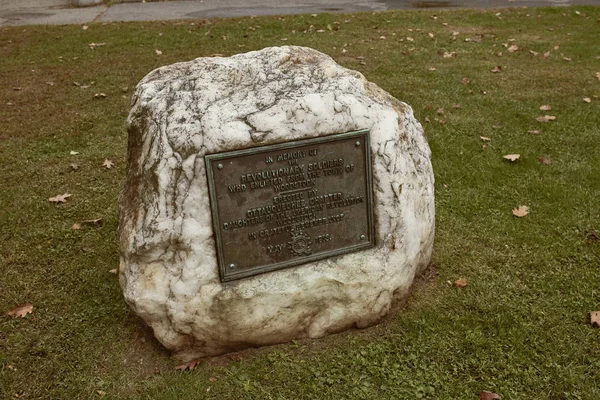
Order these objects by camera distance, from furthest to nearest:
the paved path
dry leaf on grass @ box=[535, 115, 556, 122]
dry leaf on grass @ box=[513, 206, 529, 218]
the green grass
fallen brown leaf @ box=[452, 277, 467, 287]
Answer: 1. the paved path
2. dry leaf on grass @ box=[535, 115, 556, 122]
3. dry leaf on grass @ box=[513, 206, 529, 218]
4. fallen brown leaf @ box=[452, 277, 467, 287]
5. the green grass

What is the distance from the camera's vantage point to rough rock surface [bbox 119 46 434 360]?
301cm

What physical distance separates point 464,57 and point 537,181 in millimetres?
3935

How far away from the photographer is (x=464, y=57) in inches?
336

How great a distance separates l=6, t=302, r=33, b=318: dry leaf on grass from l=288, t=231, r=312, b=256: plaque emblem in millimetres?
1845

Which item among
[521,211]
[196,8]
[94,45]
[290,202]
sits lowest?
[521,211]

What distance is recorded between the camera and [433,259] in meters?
4.18

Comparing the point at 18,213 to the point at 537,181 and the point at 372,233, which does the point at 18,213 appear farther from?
the point at 537,181

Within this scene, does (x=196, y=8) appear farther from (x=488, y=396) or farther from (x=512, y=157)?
(x=488, y=396)

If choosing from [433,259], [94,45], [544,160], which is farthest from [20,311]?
[94,45]

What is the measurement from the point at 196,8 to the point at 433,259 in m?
9.88

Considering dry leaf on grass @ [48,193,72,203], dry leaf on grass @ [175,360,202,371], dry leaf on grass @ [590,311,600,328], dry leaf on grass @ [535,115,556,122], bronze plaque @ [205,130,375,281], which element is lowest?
dry leaf on grass @ [590,311,600,328]

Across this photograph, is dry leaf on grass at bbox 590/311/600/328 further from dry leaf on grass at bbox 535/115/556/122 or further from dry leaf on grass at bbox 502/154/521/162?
dry leaf on grass at bbox 535/115/556/122

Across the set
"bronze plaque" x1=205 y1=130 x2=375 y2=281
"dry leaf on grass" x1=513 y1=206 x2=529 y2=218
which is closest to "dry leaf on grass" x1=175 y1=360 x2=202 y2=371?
"bronze plaque" x1=205 y1=130 x2=375 y2=281

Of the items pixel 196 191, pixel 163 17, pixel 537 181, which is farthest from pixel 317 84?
pixel 163 17
